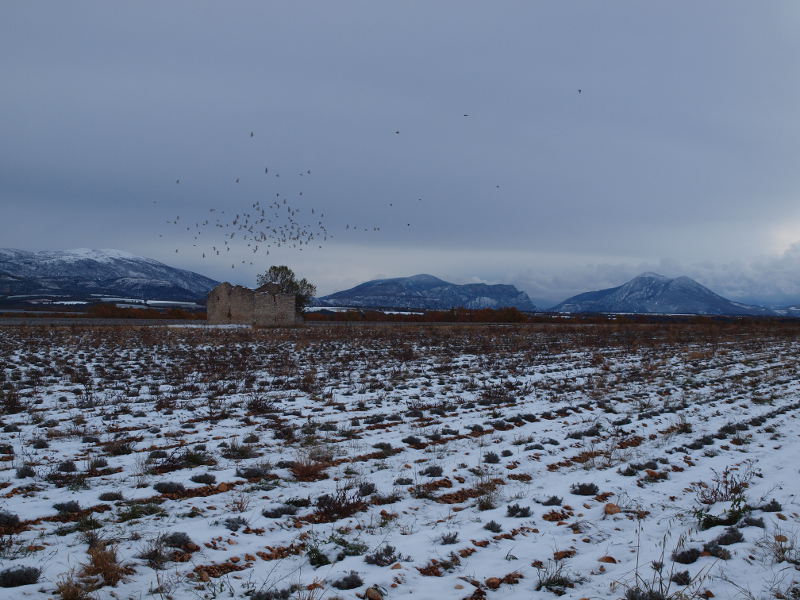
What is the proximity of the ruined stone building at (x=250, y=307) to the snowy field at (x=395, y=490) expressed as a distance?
38124 millimetres

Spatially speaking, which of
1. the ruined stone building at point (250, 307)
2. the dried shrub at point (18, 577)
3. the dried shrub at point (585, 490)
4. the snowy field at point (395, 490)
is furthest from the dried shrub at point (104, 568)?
the ruined stone building at point (250, 307)

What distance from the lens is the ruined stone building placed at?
53406mm

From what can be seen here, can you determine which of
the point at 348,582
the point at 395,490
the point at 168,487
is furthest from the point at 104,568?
the point at 395,490

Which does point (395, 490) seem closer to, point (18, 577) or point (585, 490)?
point (585, 490)

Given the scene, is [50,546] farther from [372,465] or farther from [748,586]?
[748,586]

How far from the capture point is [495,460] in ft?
26.5

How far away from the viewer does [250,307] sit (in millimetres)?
53625

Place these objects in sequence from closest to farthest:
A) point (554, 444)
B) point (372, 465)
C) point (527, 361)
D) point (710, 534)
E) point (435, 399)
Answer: point (710, 534) < point (372, 465) < point (554, 444) < point (435, 399) < point (527, 361)

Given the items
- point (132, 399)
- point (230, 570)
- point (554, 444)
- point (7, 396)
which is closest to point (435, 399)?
point (554, 444)

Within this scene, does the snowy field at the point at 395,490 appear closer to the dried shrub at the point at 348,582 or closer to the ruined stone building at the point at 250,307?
the dried shrub at the point at 348,582

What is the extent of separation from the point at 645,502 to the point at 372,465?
155 inches

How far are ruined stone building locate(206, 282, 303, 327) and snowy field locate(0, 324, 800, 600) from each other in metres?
38.1

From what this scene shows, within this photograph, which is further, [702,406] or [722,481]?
[702,406]

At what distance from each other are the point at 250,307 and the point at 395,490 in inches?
1960
